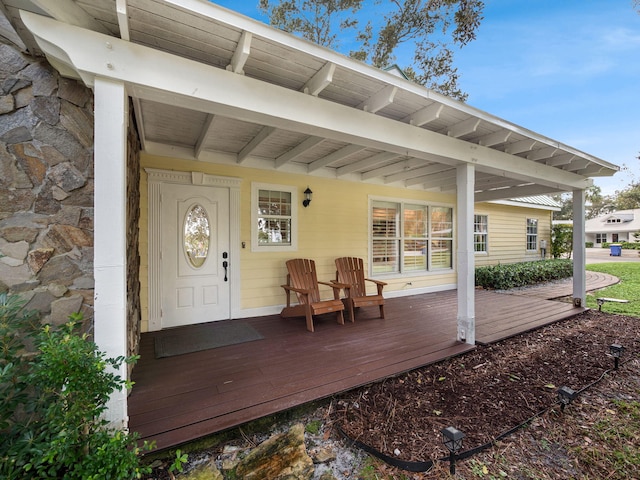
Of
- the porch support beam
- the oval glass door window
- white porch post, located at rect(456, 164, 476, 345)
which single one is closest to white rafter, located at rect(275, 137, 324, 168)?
the porch support beam

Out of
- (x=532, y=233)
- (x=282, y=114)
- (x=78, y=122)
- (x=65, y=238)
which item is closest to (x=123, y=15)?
(x=78, y=122)

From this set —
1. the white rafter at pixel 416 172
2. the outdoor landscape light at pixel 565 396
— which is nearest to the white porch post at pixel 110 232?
the outdoor landscape light at pixel 565 396

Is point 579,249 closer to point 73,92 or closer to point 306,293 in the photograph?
point 306,293

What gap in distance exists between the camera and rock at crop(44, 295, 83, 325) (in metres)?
1.69

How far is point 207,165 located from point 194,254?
1.32 meters

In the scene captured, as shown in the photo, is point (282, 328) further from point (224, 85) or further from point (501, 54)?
point (501, 54)

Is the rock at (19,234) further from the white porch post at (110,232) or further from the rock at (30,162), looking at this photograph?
the white porch post at (110,232)

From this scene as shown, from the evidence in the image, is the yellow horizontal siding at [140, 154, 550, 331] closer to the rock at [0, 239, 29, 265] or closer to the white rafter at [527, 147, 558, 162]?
the rock at [0, 239, 29, 265]

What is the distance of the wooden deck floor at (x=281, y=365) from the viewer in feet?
6.75

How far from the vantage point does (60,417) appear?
132cm

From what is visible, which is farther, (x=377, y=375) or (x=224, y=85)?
(x=377, y=375)

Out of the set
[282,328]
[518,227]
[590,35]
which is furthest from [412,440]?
[590,35]

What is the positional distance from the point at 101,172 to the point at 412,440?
2627 millimetres

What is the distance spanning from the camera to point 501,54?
9062mm
